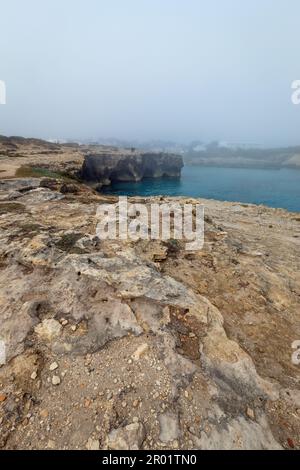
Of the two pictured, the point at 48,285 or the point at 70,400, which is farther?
the point at 48,285

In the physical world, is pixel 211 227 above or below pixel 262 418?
above

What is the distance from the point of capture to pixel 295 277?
14.4 metres

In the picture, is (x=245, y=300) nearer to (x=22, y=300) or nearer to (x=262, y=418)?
(x=262, y=418)

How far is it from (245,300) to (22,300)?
28.0 feet

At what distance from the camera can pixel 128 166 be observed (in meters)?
102

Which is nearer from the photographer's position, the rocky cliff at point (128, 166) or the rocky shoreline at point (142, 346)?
the rocky shoreline at point (142, 346)

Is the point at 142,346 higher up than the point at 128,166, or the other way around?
the point at 128,166

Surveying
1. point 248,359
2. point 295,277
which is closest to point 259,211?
point 295,277

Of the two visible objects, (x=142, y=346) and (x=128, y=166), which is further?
(x=128, y=166)

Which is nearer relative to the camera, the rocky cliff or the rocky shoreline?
the rocky shoreline

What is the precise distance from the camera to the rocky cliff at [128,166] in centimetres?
8614

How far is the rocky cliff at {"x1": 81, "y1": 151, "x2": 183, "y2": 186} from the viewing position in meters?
86.1
